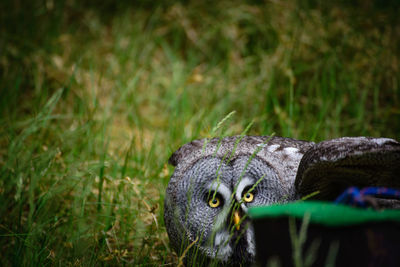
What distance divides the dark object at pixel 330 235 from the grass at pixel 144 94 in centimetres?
70

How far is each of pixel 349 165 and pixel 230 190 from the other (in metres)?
0.45

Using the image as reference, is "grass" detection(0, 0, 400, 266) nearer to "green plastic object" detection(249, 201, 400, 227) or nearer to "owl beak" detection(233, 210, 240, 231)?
"owl beak" detection(233, 210, 240, 231)

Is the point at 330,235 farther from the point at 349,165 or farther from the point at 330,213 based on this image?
the point at 349,165

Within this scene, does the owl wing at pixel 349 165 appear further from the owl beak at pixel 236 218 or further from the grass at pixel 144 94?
the grass at pixel 144 94

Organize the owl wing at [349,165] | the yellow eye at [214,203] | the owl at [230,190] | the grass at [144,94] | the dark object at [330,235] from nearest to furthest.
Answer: the dark object at [330,235]
the owl wing at [349,165]
the owl at [230,190]
the yellow eye at [214,203]
the grass at [144,94]

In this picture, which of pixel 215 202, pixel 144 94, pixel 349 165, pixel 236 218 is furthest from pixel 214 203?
pixel 144 94

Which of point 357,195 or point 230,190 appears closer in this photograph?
point 357,195

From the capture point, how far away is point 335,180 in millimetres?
1102

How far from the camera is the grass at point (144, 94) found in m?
1.79

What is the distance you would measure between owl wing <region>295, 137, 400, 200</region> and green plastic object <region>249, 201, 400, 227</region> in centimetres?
17

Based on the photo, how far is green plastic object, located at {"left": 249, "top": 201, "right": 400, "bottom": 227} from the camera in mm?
820

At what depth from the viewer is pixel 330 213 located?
0.86m

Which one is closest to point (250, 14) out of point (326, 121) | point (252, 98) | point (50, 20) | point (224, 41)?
point (224, 41)

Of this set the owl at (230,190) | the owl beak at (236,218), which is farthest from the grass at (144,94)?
the owl beak at (236,218)
